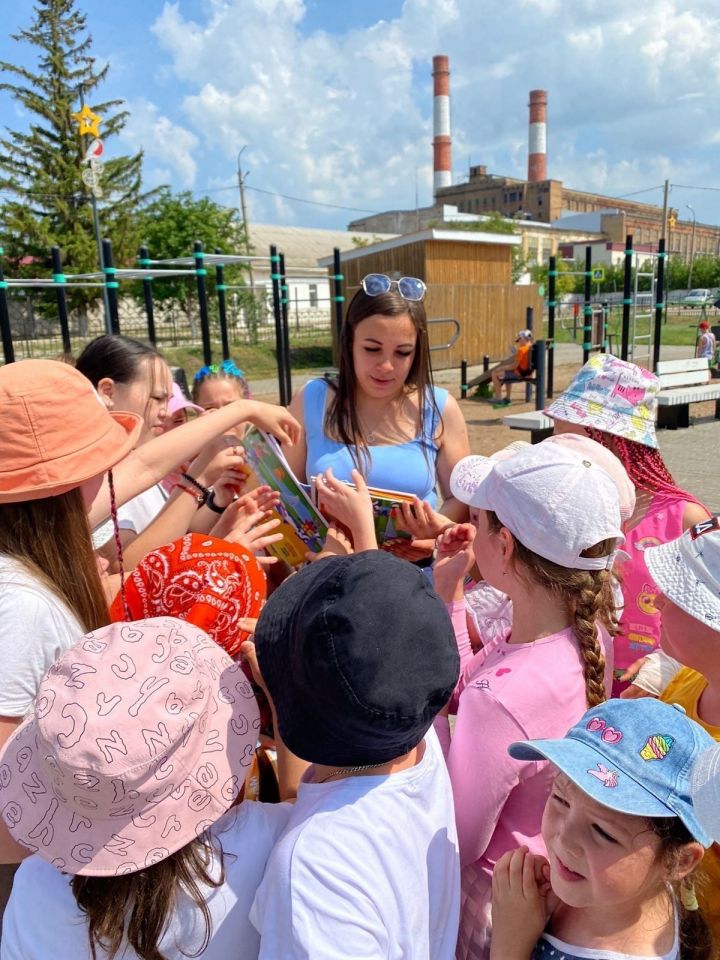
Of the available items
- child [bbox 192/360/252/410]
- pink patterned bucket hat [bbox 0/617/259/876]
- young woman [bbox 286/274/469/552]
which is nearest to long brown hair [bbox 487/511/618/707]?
pink patterned bucket hat [bbox 0/617/259/876]

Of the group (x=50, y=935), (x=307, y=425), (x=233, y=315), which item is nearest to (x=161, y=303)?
(x=233, y=315)

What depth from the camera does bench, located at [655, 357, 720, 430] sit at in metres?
9.65

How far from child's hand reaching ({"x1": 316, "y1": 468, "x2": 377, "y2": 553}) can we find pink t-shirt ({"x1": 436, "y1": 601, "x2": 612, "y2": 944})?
54cm

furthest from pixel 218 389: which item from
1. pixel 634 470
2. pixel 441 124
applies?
pixel 441 124

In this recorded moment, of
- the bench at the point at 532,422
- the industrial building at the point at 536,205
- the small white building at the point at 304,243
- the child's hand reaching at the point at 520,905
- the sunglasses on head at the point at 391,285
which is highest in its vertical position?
the industrial building at the point at 536,205

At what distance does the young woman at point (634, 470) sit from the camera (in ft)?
6.62

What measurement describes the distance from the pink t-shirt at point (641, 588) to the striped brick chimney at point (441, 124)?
6759cm

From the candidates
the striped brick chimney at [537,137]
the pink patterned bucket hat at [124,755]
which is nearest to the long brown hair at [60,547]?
the pink patterned bucket hat at [124,755]

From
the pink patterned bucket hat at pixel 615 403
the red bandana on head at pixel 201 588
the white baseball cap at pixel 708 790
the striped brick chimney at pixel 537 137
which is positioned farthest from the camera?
the striped brick chimney at pixel 537 137

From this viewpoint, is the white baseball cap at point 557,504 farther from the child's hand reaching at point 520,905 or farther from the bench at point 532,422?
the bench at point 532,422

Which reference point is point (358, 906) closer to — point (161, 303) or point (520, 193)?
point (161, 303)

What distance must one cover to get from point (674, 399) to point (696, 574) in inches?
359

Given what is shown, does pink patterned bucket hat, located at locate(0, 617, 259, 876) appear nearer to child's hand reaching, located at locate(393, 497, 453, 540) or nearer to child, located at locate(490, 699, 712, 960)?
child, located at locate(490, 699, 712, 960)

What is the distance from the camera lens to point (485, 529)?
1.55 metres
